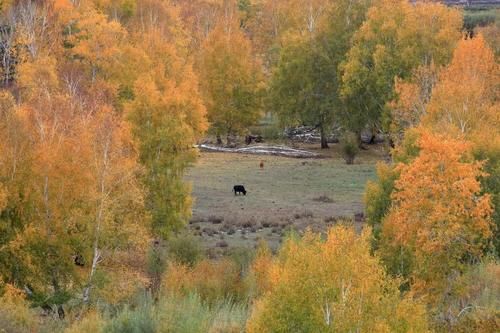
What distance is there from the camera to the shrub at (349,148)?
56487 mm

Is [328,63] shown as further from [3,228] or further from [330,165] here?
[3,228]

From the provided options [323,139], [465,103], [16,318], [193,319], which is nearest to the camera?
[193,319]

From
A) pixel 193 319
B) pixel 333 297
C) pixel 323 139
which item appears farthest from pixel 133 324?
pixel 323 139

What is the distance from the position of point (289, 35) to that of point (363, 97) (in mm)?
9006

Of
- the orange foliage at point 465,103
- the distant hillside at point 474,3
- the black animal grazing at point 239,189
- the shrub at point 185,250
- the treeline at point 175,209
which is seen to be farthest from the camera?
the distant hillside at point 474,3

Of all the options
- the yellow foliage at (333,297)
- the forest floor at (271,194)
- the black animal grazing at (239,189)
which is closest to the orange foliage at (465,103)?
the forest floor at (271,194)

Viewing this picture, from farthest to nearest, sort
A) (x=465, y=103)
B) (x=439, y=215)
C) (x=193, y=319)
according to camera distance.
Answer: (x=465, y=103) < (x=439, y=215) < (x=193, y=319)

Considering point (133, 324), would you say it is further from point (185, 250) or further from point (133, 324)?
point (185, 250)

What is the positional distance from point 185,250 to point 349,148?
95.0ft

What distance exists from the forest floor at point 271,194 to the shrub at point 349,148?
0.67 meters

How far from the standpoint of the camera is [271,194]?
4666cm

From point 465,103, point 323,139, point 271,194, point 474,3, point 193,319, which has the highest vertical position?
point 474,3

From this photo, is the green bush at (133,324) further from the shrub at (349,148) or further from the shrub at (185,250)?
the shrub at (349,148)

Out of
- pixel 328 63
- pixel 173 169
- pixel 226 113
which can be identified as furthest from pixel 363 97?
pixel 173 169
